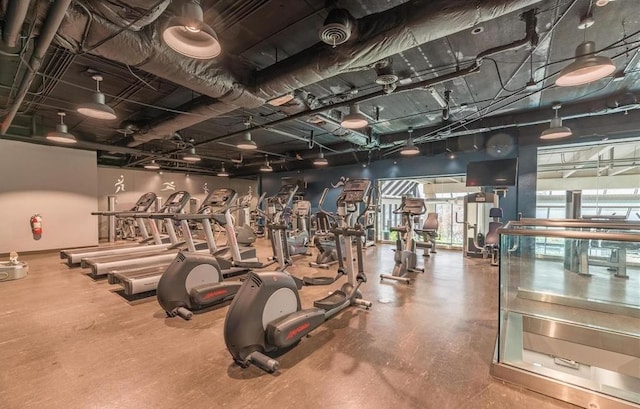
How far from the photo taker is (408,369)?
2170mm

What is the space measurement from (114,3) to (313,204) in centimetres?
900

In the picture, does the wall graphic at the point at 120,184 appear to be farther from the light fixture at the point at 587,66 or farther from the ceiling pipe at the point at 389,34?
the light fixture at the point at 587,66

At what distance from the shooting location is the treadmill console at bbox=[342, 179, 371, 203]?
12.1 ft

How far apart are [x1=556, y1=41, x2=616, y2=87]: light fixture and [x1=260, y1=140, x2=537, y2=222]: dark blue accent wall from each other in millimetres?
4358

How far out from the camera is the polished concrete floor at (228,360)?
1.84 metres

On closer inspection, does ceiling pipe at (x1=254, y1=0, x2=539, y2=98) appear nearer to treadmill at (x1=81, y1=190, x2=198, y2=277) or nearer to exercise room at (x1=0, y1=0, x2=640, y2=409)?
exercise room at (x1=0, y1=0, x2=640, y2=409)

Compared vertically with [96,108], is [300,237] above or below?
below

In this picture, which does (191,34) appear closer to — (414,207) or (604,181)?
(414,207)

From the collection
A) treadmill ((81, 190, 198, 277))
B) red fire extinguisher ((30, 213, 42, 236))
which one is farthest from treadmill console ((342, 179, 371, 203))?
red fire extinguisher ((30, 213, 42, 236))

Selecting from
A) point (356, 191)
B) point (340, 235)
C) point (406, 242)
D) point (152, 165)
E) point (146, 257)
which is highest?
point (152, 165)

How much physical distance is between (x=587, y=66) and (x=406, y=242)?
11.9 feet

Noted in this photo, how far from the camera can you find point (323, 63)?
2994 mm

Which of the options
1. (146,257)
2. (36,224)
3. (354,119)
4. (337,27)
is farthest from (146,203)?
(337,27)

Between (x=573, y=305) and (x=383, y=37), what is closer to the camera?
(x=383, y=37)
